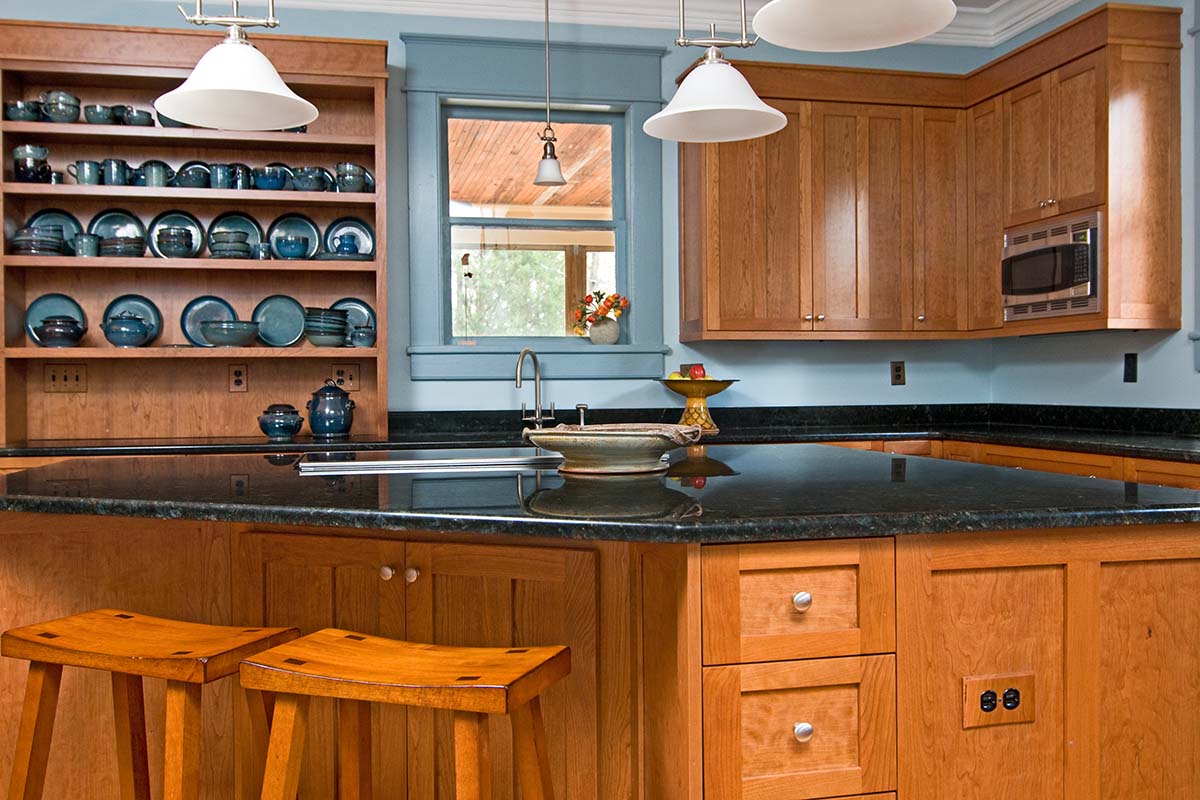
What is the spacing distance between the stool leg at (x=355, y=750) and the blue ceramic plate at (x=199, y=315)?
112 inches

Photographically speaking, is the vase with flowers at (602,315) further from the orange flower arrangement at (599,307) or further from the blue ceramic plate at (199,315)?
the blue ceramic plate at (199,315)

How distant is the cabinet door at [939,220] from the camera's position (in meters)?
4.41

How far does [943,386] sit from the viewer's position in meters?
4.84

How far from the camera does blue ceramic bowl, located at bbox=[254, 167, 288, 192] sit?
393cm

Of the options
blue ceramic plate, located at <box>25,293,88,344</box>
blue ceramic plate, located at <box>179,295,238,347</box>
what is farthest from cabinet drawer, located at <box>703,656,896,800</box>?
blue ceramic plate, located at <box>25,293,88,344</box>

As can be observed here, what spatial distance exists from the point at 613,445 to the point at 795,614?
0.57m

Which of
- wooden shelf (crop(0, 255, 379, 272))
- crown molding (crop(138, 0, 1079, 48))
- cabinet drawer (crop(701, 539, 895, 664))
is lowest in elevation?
cabinet drawer (crop(701, 539, 895, 664))

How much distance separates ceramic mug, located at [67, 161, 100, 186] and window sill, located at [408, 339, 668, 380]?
139cm

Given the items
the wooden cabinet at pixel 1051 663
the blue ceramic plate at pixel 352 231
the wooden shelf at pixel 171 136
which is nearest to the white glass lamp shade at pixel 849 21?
the wooden cabinet at pixel 1051 663

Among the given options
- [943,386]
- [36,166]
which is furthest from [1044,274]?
[36,166]

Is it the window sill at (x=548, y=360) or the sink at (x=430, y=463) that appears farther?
the window sill at (x=548, y=360)

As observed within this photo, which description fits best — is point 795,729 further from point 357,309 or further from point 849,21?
point 357,309

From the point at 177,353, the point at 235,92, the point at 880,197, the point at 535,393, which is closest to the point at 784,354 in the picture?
the point at 880,197

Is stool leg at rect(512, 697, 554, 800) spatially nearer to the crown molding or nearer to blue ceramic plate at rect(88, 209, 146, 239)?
blue ceramic plate at rect(88, 209, 146, 239)
